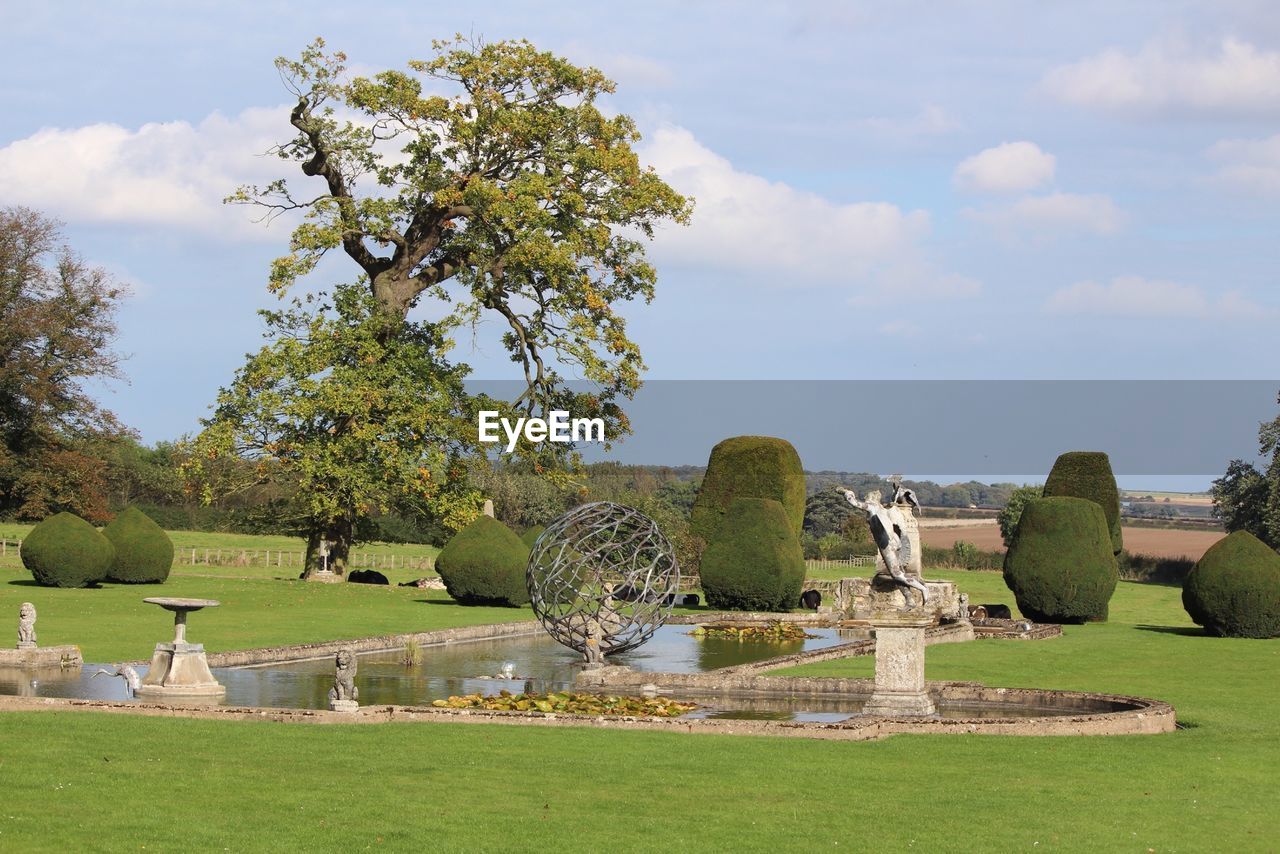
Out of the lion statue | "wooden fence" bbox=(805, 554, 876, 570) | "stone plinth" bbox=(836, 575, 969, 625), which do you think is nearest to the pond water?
the lion statue

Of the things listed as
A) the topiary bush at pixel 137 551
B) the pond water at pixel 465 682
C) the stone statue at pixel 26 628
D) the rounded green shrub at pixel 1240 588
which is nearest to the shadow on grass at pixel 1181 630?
the rounded green shrub at pixel 1240 588

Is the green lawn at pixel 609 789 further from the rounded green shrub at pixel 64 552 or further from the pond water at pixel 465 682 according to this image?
the rounded green shrub at pixel 64 552

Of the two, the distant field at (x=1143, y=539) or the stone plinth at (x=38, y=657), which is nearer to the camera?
the stone plinth at (x=38, y=657)

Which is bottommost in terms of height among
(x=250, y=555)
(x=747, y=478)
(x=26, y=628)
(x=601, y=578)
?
(x=26, y=628)

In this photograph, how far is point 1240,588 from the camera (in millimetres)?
29953

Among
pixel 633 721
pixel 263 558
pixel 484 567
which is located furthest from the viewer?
pixel 263 558

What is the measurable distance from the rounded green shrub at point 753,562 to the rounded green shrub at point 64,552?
1386cm

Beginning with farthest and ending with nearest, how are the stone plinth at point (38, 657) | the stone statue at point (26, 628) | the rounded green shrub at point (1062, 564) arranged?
1. the rounded green shrub at point (1062, 564)
2. the stone statue at point (26, 628)
3. the stone plinth at point (38, 657)

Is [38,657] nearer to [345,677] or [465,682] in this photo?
[465,682]

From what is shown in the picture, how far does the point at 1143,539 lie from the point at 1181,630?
47.1m

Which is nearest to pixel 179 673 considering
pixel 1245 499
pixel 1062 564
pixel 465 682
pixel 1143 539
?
pixel 465 682

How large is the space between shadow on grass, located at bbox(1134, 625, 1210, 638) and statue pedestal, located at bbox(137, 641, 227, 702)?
20.4 meters

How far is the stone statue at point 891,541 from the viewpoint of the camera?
17.8 metres

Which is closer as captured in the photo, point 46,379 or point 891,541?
point 891,541
